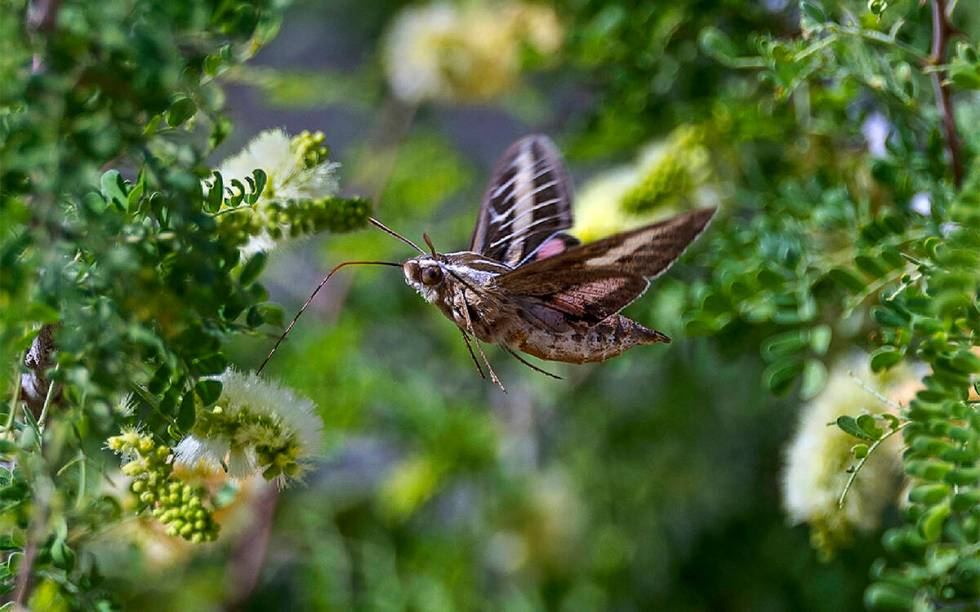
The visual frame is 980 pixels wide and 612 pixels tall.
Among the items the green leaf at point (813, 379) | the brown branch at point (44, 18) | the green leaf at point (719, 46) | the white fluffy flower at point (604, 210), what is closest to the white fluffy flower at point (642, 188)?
the white fluffy flower at point (604, 210)

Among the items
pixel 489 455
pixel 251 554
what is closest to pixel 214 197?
pixel 251 554

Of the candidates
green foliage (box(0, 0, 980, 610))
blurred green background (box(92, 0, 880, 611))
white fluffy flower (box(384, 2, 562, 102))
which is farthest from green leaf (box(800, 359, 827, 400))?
white fluffy flower (box(384, 2, 562, 102))

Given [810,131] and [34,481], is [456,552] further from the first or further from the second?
[34,481]

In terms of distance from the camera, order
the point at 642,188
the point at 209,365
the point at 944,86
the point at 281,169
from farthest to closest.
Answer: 1. the point at 642,188
2. the point at 944,86
3. the point at 281,169
4. the point at 209,365

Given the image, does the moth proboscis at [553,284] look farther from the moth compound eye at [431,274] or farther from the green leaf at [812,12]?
the green leaf at [812,12]

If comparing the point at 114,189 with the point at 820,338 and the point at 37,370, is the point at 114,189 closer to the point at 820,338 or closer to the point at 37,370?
the point at 37,370

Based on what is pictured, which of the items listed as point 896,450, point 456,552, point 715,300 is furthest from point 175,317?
point 456,552
